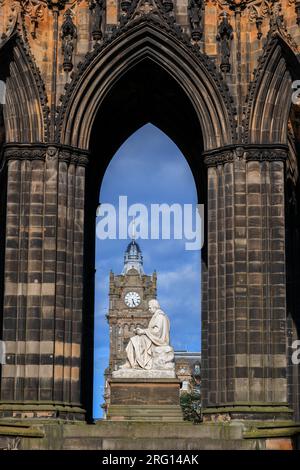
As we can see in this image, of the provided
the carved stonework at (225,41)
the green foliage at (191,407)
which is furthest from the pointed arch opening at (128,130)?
the green foliage at (191,407)

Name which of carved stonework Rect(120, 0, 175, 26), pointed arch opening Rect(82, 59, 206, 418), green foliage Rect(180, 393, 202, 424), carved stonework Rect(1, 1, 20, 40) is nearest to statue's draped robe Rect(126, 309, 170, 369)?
pointed arch opening Rect(82, 59, 206, 418)

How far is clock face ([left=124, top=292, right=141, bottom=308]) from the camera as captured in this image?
126m

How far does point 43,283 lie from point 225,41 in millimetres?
8613

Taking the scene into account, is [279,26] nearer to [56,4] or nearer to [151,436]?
[56,4]

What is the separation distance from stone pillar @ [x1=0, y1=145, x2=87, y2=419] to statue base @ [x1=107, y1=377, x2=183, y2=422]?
1367 millimetres

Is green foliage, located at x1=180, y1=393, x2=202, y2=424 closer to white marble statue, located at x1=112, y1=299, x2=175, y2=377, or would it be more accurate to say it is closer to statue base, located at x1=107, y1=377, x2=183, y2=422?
white marble statue, located at x1=112, y1=299, x2=175, y2=377

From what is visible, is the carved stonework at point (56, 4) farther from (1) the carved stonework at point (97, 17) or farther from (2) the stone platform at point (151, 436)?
(2) the stone platform at point (151, 436)

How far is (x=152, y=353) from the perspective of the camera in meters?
34.5

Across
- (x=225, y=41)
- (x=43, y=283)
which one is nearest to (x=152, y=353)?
(x=43, y=283)

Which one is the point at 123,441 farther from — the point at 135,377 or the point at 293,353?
the point at 293,353

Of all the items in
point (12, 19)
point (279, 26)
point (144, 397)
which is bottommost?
point (144, 397)

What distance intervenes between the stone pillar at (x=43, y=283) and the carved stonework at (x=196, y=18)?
4.70 metres
